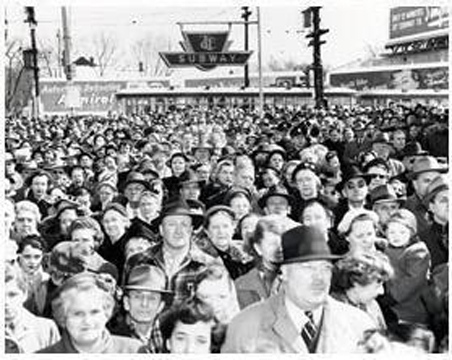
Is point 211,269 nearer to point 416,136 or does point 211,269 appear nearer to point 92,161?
point 92,161

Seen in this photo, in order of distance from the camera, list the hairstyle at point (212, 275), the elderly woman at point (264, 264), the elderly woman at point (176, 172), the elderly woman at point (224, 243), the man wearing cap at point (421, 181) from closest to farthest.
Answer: the hairstyle at point (212, 275) < the elderly woman at point (264, 264) < the elderly woman at point (224, 243) < the man wearing cap at point (421, 181) < the elderly woman at point (176, 172)

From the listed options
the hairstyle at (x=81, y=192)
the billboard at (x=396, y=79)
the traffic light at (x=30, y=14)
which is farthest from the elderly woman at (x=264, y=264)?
the billboard at (x=396, y=79)

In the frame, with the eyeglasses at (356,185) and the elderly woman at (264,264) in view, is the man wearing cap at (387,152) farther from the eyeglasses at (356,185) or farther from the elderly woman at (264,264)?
the elderly woman at (264,264)

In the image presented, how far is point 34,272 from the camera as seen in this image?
522 centimetres

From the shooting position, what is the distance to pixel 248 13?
3719 cm

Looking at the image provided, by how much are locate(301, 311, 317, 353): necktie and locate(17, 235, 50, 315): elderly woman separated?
1.89 m

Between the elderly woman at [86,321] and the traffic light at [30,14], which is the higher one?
the traffic light at [30,14]

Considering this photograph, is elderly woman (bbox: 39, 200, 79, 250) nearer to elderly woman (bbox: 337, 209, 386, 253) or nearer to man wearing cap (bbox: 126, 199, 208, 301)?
man wearing cap (bbox: 126, 199, 208, 301)

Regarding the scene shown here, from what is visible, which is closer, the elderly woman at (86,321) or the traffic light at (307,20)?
the elderly woman at (86,321)

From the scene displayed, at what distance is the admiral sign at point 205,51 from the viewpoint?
1933 cm

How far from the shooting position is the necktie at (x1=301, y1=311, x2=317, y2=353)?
3781mm

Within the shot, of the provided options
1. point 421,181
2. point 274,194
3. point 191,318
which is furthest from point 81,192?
point 191,318

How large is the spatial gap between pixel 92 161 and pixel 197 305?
7542mm

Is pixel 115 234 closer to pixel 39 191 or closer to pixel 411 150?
pixel 39 191
